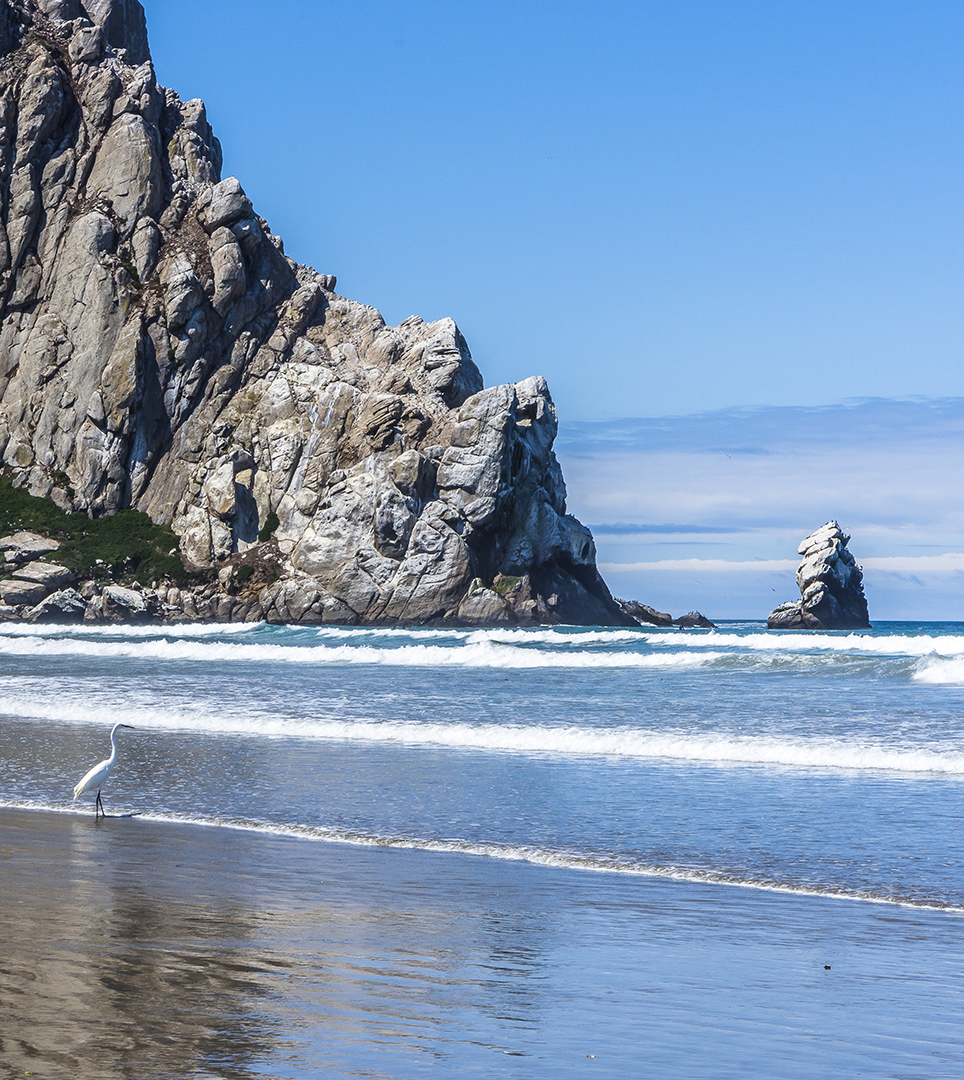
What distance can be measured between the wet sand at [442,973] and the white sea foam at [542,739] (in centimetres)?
719

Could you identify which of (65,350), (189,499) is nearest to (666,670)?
(189,499)

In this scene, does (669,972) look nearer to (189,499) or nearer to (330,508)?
(330,508)

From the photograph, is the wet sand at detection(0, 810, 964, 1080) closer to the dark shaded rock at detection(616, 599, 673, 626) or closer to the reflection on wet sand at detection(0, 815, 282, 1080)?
the reflection on wet sand at detection(0, 815, 282, 1080)

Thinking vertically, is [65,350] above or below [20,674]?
above

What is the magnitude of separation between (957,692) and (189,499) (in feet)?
219

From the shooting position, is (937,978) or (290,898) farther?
(290,898)

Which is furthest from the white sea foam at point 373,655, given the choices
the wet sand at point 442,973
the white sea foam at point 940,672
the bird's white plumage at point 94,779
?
the wet sand at point 442,973

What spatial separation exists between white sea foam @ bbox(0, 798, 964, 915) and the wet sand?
0.22 meters

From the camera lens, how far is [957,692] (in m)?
22.6

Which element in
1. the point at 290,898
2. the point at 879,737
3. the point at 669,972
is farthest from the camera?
the point at 879,737

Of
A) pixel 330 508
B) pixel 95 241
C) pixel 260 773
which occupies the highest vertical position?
pixel 95 241

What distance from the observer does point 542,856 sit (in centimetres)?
988

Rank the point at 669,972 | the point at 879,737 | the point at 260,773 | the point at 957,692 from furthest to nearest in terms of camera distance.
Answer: the point at 957,692
the point at 879,737
the point at 260,773
the point at 669,972

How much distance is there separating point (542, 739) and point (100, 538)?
66.4 m
